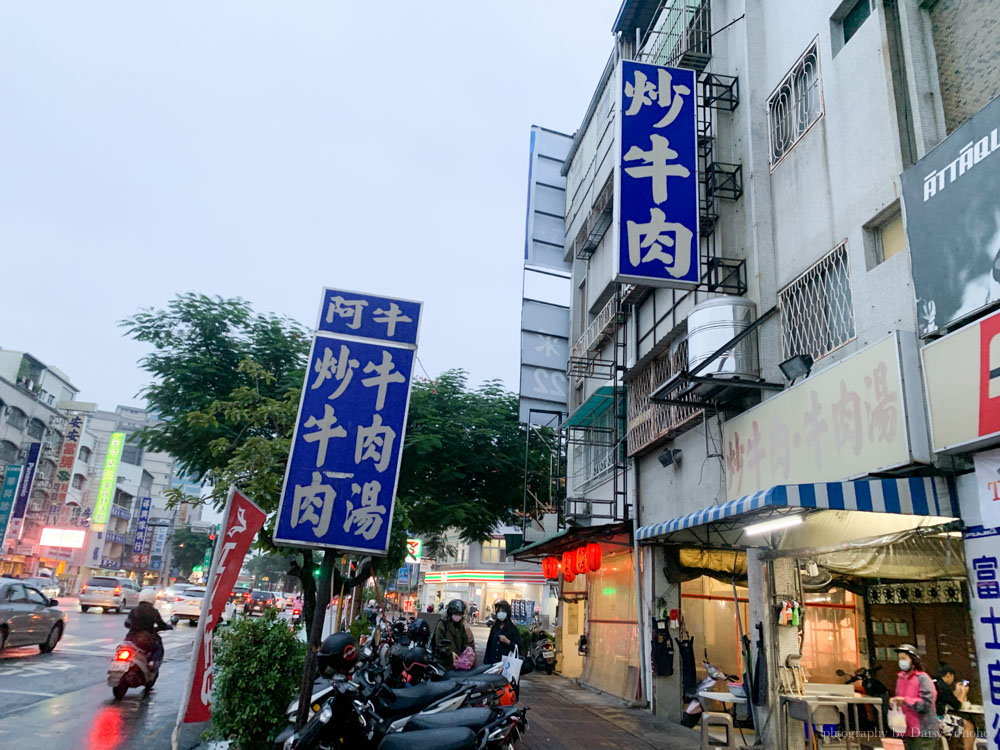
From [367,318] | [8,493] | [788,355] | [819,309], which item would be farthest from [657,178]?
[8,493]

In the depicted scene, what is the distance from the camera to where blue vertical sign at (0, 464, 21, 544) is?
44125mm

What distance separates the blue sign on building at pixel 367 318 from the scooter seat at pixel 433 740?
3.31 meters

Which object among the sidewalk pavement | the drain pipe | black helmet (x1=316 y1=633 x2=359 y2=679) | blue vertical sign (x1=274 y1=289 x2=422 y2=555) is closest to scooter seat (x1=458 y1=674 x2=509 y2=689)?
the sidewalk pavement

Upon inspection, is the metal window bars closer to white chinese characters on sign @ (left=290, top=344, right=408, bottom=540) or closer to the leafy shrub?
white chinese characters on sign @ (left=290, top=344, right=408, bottom=540)

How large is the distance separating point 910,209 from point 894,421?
7.51 feet

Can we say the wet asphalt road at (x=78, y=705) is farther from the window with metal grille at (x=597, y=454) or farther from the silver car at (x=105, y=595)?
the silver car at (x=105, y=595)

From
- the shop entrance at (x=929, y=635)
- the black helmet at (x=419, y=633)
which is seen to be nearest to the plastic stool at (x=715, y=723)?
the black helmet at (x=419, y=633)

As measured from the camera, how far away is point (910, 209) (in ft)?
24.3

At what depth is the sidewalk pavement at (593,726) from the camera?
995 cm

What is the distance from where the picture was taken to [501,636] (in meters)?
11.6

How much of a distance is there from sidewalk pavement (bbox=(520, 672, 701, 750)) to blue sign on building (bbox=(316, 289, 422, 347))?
624cm

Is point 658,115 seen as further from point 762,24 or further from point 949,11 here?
point 949,11

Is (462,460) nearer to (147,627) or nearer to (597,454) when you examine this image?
(597,454)

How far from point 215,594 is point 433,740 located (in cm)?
213
